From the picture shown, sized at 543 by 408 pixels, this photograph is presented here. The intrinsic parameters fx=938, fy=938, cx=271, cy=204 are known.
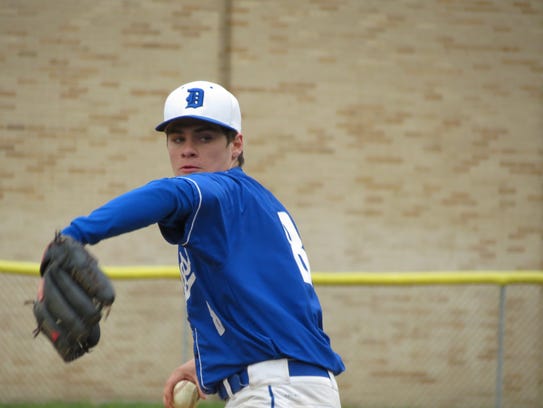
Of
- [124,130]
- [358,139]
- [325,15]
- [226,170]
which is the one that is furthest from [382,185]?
[226,170]

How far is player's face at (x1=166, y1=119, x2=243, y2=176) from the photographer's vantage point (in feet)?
12.8

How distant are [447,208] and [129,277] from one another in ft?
13.2

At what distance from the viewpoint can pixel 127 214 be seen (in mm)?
2902

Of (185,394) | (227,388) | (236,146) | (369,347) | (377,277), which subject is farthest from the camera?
(369,347)

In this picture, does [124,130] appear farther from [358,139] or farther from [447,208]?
[447,208]

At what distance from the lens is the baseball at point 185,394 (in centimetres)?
432

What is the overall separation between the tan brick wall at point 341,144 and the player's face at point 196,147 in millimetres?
6007

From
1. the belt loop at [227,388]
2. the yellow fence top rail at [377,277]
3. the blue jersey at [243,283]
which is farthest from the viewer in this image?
→ the yellow fence top rail at [377,277]

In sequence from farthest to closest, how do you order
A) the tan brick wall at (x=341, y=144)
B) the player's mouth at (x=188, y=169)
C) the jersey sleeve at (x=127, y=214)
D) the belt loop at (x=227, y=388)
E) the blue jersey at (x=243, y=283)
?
the tan brick wall at (x=341, y=144), the player's mouth at (x=188, y=169), the belt loop at (x=227, y=388), the blue jersey at (x=243, y=283), the jersey sleeve at (x=127, y=214)

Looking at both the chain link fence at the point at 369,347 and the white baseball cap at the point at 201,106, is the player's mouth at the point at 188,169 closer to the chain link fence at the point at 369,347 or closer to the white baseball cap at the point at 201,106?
the white baseball cap at the point at 201,106

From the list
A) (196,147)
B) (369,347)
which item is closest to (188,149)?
(196,147)

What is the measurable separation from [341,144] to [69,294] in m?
7.97

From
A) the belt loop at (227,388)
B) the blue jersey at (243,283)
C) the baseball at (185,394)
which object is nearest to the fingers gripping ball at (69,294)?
the blue jersey at (243,283)

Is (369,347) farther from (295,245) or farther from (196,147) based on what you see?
(196,147)
